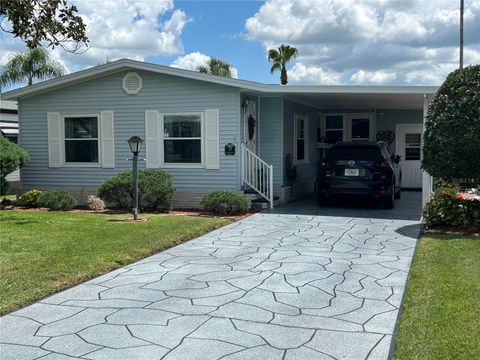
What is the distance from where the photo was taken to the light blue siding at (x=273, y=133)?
Answer: 527 inches

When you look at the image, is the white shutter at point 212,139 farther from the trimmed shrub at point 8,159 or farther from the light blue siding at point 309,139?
the trimmed shrub at point 8,159

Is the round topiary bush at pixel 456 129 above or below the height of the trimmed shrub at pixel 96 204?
above

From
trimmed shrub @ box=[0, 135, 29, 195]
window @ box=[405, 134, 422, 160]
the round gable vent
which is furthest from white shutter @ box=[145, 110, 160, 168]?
window @ box=[405, 134, 422, 160]

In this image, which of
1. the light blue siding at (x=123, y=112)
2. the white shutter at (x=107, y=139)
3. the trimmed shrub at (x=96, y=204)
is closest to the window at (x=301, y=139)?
the light blue siding at (x=123, y=112)

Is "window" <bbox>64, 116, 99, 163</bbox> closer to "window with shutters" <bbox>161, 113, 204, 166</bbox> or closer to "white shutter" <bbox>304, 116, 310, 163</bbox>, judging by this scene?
"window with shutters" <bbox>161, 113, 204, 166</bbox>

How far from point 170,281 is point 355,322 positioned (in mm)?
2215

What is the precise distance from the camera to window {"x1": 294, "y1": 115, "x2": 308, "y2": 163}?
1487 cm

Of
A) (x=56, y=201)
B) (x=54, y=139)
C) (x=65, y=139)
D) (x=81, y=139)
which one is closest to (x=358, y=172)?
(x=56, y=201)

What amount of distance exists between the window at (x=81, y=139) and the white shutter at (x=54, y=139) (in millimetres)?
180

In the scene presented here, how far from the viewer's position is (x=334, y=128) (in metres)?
17.9

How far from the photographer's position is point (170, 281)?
5.81 m

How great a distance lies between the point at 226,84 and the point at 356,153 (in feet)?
11.1

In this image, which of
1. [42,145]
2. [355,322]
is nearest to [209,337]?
[355,322]

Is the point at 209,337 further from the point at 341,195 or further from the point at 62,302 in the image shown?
the point at 341,195
